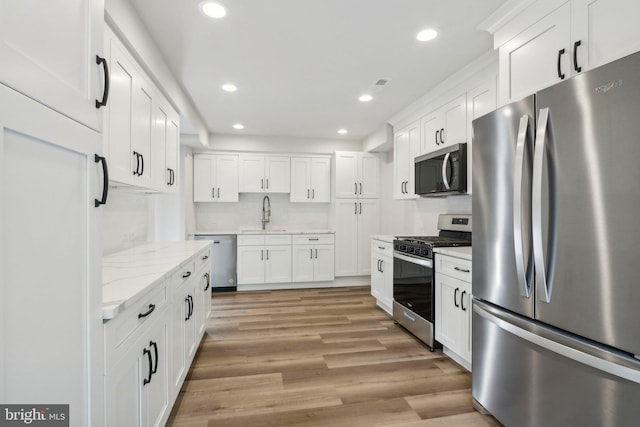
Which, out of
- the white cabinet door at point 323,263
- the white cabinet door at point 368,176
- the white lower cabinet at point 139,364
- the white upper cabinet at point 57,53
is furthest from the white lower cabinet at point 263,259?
the white upper cabinet at point 57,53

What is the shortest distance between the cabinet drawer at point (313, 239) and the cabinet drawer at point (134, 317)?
3433 millimetres

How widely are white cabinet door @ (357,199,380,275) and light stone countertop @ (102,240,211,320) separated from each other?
3.26 metres

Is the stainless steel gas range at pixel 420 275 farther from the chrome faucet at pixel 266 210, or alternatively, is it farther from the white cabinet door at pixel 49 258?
the chrome faucet at pixel 266 210

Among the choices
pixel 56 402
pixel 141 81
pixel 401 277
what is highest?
pixel 141 81

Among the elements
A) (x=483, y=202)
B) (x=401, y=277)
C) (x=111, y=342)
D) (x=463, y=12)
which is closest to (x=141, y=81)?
(x=111, y=342)

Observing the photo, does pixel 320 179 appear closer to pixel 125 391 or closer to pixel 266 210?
pixel 266 210

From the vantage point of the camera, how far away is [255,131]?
195 inches

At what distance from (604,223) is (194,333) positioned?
2.65m

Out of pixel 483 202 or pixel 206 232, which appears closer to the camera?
pixel 483 202

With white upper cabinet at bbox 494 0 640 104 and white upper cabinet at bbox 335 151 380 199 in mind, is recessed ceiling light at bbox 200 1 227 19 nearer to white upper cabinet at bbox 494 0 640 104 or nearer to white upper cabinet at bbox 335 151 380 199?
white upper cabinet at bbox 494 0 640 104

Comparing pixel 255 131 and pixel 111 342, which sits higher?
pixel 255 131

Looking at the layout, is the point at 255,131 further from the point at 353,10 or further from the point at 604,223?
the point at 604,223

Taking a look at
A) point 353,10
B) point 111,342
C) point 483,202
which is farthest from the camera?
point 353,10

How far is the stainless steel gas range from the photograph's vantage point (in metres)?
2.74
